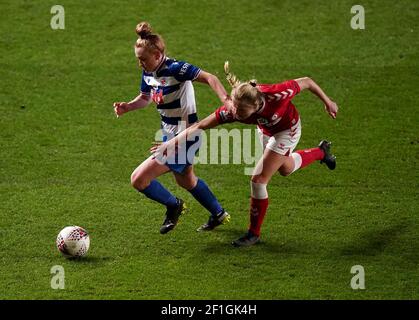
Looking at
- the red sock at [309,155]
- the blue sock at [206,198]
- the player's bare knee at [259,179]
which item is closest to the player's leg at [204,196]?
the blue sock at [206,198]

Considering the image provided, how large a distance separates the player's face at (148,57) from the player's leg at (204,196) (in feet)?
2.76

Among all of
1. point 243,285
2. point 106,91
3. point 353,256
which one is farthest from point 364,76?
point 243,285

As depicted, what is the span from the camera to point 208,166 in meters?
8.42

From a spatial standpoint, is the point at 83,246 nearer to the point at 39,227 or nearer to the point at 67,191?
the point at 39,227

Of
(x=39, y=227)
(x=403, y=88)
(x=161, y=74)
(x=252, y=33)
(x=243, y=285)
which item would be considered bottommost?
(x=243, y=285)

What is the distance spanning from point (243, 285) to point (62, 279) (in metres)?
1.29

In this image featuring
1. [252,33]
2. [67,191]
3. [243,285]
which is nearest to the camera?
[243,285]

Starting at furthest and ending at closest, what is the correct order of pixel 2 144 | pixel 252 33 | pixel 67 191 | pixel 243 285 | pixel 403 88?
pixel 252 33, pixel 403 88, pixel 2 144, pixel 67 191, pixel 243 285

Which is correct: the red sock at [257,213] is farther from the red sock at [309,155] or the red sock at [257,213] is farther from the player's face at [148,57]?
the player's face at [148,57]

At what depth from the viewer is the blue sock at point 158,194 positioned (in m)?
7.05

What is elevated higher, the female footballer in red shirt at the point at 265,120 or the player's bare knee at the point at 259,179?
the female footballer in red shirt at the point at 265,120

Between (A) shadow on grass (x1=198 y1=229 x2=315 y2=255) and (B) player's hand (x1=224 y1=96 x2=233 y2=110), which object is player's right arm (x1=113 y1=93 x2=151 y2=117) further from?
(A) shadow on grass (x1=198 y1=229 x2=315 y2=255)

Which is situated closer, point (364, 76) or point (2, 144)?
point (2, 144)

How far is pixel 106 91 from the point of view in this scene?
968 cm
